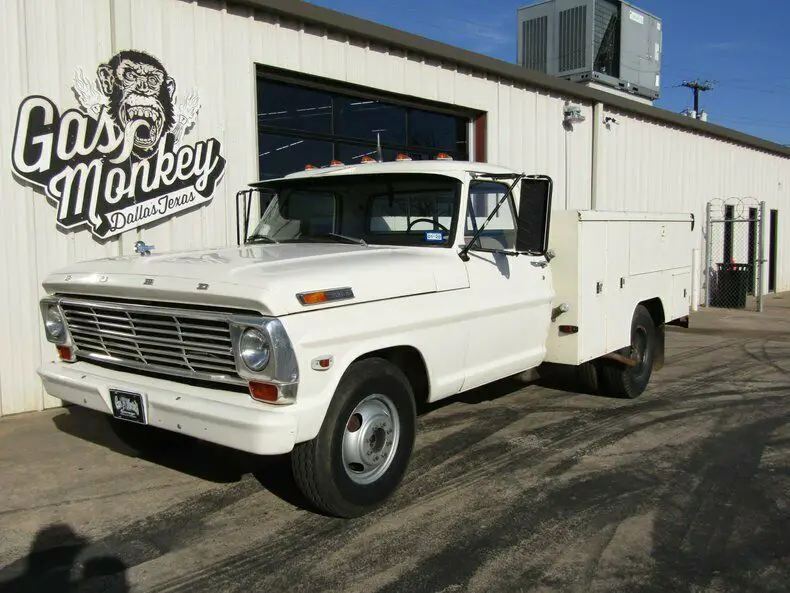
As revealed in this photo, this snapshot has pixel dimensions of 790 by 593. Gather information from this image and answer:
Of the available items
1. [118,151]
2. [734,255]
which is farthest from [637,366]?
[734,255]

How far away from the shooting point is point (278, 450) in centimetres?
332

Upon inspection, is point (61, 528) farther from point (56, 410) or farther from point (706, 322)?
point (706, 322)

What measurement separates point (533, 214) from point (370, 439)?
180cm

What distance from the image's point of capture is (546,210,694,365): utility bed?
5609 millimetres

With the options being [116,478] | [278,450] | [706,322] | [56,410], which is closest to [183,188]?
[56,410]

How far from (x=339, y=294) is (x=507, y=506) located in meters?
1.63

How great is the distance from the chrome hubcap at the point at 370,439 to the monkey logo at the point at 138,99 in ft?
14.2

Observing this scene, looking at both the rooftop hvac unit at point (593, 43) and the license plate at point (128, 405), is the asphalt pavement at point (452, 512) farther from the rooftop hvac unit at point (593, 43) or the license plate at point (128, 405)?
the rooftop hvac unit at point (593, 43)

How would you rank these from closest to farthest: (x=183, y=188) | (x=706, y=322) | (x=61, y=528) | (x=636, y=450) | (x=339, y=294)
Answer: (x=339, y=294) → (x=61, y=528) → (x=636, y=450) → (x=183, y=188) → (x=706, y=322)

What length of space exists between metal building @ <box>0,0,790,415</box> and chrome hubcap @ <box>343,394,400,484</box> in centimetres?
389

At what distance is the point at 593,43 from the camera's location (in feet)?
52.2

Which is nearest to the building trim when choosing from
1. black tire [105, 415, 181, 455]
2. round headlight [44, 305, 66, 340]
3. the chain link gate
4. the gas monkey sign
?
the gas monkey sign

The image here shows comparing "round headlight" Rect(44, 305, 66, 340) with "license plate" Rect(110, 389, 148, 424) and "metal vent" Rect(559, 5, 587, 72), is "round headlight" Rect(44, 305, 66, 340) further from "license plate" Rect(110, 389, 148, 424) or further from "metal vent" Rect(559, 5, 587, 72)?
"metal vent" Rect(559, 5, 587, 72)

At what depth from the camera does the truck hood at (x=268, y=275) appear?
133 inches
